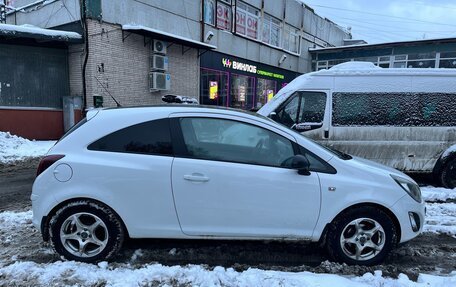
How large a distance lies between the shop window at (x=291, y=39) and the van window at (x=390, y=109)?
1858 cm

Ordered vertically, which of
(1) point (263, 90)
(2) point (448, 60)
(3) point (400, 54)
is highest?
(3) point (400, 54)

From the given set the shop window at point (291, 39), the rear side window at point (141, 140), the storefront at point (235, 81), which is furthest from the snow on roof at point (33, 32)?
the shop window at point (291, 39)

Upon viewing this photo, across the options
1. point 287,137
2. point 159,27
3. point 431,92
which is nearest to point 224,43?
point 159,27

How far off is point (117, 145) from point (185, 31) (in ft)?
43.8

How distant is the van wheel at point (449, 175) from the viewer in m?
6.95

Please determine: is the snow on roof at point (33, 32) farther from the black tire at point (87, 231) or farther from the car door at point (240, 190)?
the car door at point (240, 190)

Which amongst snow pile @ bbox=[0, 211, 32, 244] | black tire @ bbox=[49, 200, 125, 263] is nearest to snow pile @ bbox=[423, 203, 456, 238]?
black tire @ bbox=[49, 200, 125, 263]

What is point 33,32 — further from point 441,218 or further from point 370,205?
point 441,218

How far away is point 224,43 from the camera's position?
18719 millimetres

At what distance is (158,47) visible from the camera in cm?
1452

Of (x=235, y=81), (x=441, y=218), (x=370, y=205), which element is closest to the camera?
(x=370, y=205)

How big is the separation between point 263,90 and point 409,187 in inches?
768

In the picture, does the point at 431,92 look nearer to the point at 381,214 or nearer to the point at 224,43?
the point at 381,214

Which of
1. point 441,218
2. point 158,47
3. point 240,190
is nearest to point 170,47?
point 158,47
